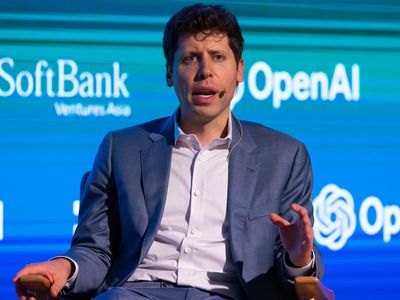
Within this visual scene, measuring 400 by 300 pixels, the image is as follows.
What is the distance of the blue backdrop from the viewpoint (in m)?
4.28

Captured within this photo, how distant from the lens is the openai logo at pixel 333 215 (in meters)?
4.38

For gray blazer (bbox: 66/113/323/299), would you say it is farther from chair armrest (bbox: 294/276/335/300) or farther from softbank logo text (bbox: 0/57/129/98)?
softbank logo text (bbox: 0/57/129/98)

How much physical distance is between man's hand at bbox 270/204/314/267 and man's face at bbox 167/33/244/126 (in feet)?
1.69

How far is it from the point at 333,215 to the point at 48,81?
52.8 inches

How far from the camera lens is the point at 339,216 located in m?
4.39

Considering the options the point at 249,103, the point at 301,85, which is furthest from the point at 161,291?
the point at 301,85

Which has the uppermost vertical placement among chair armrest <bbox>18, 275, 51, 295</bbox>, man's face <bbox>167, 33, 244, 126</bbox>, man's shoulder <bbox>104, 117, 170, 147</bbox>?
man's face <bbox>167, 33, 244, 126</bbox>

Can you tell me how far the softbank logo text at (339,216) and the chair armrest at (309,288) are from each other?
1.63 metres

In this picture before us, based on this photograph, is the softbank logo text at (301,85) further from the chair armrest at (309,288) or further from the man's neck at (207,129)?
the chair armrest at (309,288)

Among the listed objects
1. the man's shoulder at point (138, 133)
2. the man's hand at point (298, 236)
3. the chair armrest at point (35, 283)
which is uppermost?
the man's shoulder at point (138, 133)

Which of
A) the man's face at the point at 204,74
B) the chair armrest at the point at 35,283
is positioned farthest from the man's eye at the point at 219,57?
the chair armrest at the point at 35,283

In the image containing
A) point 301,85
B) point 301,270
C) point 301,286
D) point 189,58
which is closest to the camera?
point 301,286

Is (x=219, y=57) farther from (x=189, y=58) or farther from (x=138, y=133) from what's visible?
(x=138, y=133)

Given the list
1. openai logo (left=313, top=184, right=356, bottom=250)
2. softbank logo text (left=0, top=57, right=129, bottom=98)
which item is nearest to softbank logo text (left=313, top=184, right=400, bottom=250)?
openai logo (left=313, top=184, right=356, bottom=250)
